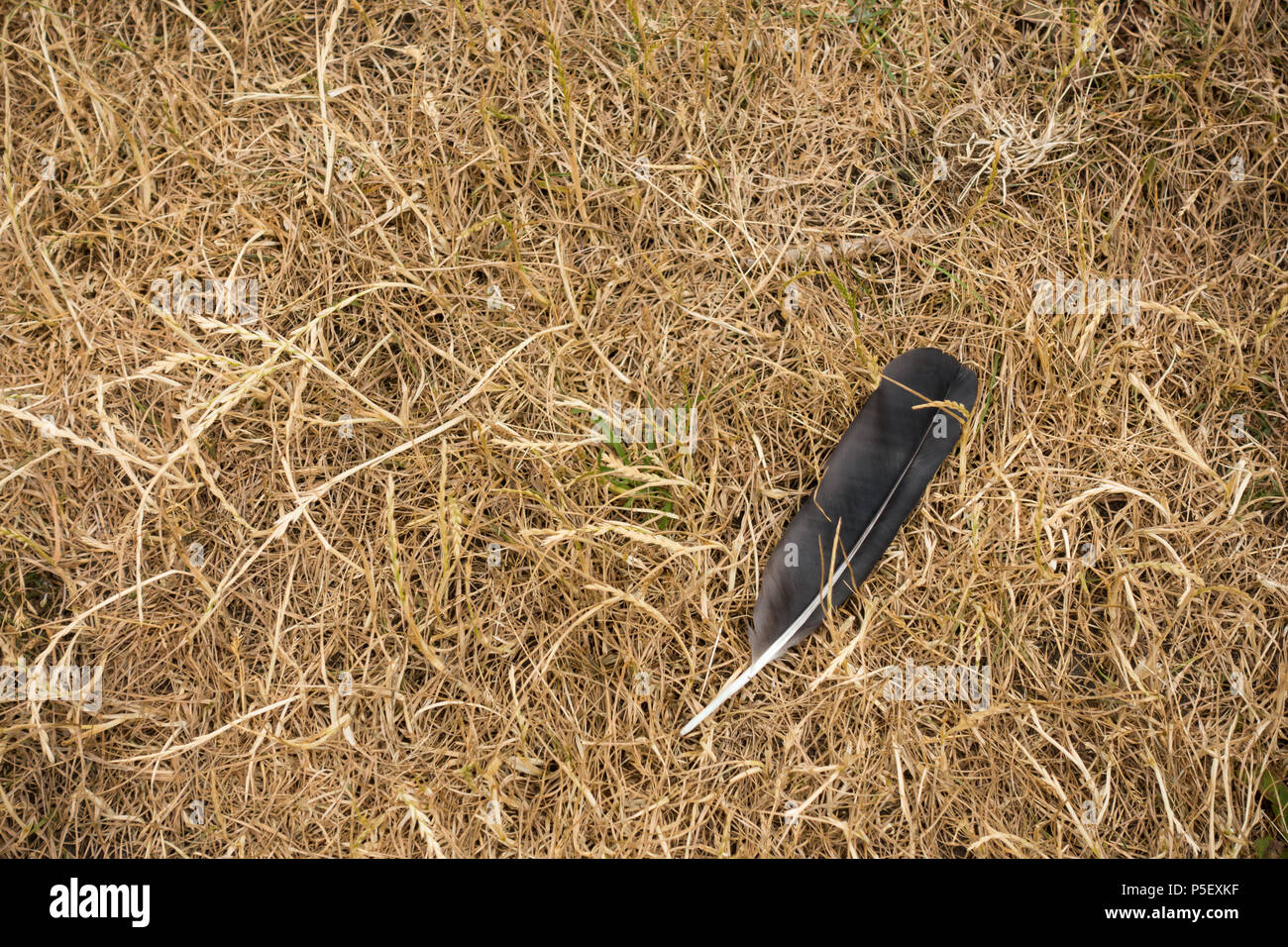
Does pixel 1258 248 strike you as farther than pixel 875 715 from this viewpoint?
Yes

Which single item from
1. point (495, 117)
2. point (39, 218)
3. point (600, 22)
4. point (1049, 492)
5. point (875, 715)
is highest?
point (600, 22)

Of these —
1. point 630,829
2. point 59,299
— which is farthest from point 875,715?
point 59,299

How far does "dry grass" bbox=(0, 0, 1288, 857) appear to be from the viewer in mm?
1780

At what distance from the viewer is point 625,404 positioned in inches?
72.7

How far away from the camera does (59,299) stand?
189 cm

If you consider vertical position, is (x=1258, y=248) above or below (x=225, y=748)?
above

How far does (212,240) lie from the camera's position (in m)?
1.90

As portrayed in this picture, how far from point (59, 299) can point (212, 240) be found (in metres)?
0.42

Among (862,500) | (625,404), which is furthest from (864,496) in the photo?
(625,404)

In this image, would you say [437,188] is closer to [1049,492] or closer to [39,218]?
[39,218]

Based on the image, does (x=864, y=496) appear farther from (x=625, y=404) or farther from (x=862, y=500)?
(x=625, y=404)

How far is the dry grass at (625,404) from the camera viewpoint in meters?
1.78

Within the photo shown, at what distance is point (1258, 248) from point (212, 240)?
2780 mm

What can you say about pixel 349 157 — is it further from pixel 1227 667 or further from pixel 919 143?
pixel 1227 667
